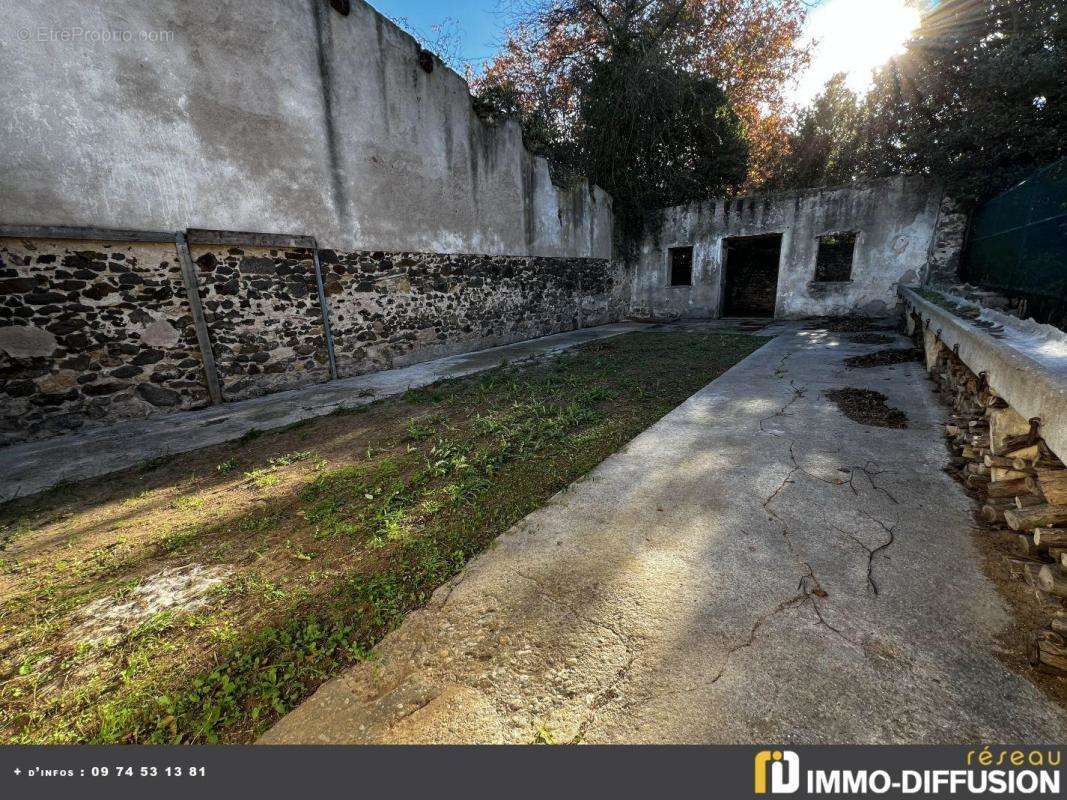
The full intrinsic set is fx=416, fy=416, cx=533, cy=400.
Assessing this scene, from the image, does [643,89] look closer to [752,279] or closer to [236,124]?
[752,279]

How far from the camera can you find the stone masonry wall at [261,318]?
509cm

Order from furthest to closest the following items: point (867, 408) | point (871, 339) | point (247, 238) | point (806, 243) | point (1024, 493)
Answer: point (806, 243), point (871, 339), point (247, 238), point (867, 408), point (1024, 493)

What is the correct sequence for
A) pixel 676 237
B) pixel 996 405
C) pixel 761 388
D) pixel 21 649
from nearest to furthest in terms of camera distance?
1. pixel 21 649
2. pixel 996 405
3. pixel 761 388
4. pixel 676 237

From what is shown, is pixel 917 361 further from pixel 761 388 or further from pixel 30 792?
pixel 30 792

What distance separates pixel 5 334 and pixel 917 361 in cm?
1042

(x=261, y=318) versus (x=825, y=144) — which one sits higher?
(x=825, y=144)

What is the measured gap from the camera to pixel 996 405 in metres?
2.56

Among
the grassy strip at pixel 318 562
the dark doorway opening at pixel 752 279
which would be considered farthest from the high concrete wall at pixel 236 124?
the dark doorway opening at pixel 752 279

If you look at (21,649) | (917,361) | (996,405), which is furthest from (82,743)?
(917,361)

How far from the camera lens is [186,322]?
4.86 m

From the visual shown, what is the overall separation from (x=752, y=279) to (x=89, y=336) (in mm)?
16965

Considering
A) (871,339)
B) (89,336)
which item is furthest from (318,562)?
(871,339)

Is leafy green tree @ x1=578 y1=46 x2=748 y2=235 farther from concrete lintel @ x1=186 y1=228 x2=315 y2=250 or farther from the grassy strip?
the grassy strip

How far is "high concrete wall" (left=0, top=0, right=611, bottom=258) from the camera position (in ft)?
12.6
